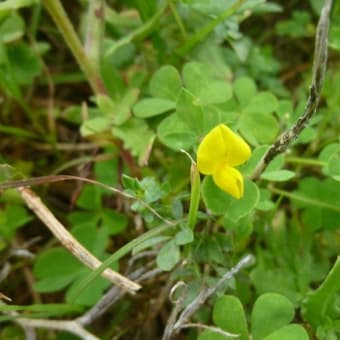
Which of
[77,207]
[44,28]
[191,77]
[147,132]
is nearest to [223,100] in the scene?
[191,77]

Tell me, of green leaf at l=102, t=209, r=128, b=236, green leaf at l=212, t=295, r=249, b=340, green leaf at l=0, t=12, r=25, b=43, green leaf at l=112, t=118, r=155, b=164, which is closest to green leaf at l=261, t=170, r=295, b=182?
green leaf at l=212, t=295, r=249, b=340

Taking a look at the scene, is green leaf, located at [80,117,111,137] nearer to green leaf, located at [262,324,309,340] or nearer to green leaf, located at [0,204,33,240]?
green leaf, located at [0,204,33,240]

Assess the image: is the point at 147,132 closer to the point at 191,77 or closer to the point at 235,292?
the point at 191,77

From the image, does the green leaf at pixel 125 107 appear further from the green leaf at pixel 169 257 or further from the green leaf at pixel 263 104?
the green leaf at pixel 169 257

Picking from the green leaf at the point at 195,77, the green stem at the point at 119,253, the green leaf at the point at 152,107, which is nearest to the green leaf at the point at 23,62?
the green leaf at the point at 152,107

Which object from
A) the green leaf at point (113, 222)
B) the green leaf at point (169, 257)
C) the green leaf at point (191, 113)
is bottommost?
the green leaf at point (113, 222)
